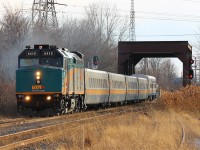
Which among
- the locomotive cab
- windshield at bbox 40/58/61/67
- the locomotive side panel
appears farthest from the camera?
the locomotive side panel

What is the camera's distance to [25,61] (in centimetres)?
2475

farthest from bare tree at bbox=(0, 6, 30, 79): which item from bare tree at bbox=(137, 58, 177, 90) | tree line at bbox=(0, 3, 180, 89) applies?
bare tree at bbox=(137, 58, 177, 90)

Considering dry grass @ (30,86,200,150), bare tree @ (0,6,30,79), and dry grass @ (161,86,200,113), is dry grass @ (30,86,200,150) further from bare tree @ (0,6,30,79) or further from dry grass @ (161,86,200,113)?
bare tree @ (0,6,30,79)

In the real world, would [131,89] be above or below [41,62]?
below

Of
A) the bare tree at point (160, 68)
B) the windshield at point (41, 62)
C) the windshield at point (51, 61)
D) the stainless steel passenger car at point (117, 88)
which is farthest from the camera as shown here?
the bare tree at point (160, 68)

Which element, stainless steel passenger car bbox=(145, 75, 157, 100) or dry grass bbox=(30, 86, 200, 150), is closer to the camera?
dry grass bbox=(30, 86, 200, 150)

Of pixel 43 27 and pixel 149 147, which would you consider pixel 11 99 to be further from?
A: pixel 43 27

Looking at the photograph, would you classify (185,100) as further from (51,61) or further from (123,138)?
(123,138)

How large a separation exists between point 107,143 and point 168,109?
17.4 metres

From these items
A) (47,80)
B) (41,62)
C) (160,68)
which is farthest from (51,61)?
(160,68)

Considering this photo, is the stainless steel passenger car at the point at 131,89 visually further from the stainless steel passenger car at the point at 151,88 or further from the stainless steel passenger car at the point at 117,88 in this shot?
the stainless steel passenger car at the point at 151,88

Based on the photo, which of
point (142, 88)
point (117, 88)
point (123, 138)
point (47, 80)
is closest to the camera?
point (123, 138)

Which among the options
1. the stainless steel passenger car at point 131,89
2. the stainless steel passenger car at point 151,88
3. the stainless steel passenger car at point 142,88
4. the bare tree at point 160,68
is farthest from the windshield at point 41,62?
the bare tree at point 160,68

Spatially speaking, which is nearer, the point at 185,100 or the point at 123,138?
the point at 123,138
